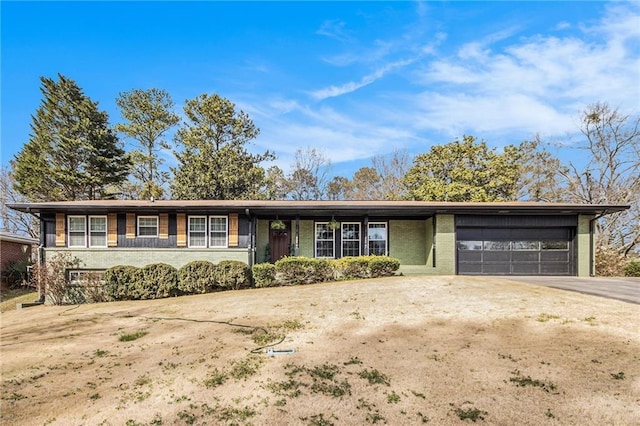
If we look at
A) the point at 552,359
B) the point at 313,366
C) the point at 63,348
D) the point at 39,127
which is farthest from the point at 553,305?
the point at 39,127

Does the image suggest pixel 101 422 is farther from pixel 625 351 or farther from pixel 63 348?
pixel 625 351

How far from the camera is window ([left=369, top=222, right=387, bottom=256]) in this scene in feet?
53.2

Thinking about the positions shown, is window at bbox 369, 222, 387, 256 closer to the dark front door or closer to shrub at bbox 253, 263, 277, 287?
the dark front door

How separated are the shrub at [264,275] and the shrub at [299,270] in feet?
0.78

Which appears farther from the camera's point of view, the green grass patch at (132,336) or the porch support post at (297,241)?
the porch support post at (297,241)

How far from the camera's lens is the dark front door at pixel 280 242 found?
16.4 metres

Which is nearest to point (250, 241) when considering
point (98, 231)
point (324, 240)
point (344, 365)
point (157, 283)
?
point (324, 240)

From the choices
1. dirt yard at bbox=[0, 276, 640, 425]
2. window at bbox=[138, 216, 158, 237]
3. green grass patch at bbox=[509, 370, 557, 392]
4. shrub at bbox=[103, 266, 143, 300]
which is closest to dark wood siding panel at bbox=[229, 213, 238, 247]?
window at bbox=[138, 216, 158, 237]

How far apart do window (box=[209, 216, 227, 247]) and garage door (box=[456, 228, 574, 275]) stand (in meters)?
9.86

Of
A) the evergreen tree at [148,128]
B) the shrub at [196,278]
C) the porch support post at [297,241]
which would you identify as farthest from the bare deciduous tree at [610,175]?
the evergreen tree at [148,128]

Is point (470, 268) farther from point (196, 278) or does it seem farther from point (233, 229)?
point (196, 278)

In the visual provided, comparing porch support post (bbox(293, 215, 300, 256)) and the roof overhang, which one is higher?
the roof overhang

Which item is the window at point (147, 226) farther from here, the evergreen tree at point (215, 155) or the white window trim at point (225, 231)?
the evergreen tree at point (215, 155)

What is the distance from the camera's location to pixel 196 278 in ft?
43.8
